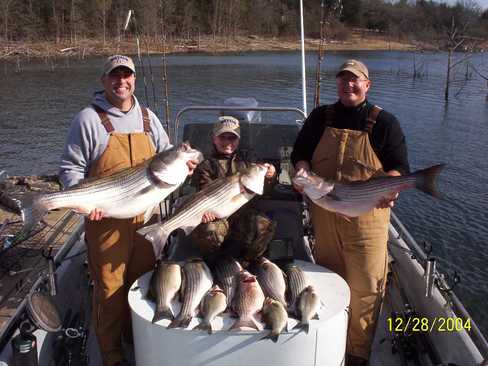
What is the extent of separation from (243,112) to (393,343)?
360cm

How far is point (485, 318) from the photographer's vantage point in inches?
332

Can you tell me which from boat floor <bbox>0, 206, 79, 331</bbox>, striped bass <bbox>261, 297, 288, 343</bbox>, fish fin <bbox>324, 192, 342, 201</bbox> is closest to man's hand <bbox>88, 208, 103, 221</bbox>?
striped bass <bbox>261, 297, 288, 343</bbox>

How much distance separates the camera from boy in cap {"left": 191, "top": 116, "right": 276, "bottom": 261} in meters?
4.57

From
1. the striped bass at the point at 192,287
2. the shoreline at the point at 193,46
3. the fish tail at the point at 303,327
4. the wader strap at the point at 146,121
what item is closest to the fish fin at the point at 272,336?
the fish tail at the point at 303,327

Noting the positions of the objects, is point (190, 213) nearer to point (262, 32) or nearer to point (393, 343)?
point (393, 343)

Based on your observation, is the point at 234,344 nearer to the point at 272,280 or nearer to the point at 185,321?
the point at 185,321

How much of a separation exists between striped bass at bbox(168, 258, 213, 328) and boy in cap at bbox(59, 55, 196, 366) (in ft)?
1.94

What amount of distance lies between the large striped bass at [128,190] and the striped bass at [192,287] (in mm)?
661

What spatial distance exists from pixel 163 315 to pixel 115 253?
82 centimetres

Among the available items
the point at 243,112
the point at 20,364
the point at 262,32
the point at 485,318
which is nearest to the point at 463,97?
the point at 485,318

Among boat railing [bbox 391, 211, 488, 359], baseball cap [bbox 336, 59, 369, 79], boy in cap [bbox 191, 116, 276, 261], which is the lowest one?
boat railing [bbox 391, 211, 488, 359]

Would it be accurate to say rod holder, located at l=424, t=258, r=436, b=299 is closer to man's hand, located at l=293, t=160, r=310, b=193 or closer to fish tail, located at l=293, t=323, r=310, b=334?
man's hand, located at l=293, t=160, r=310, b=193

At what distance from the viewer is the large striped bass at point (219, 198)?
391 cm

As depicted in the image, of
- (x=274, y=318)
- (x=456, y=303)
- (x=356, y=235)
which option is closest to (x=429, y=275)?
(x=456, y=303)
